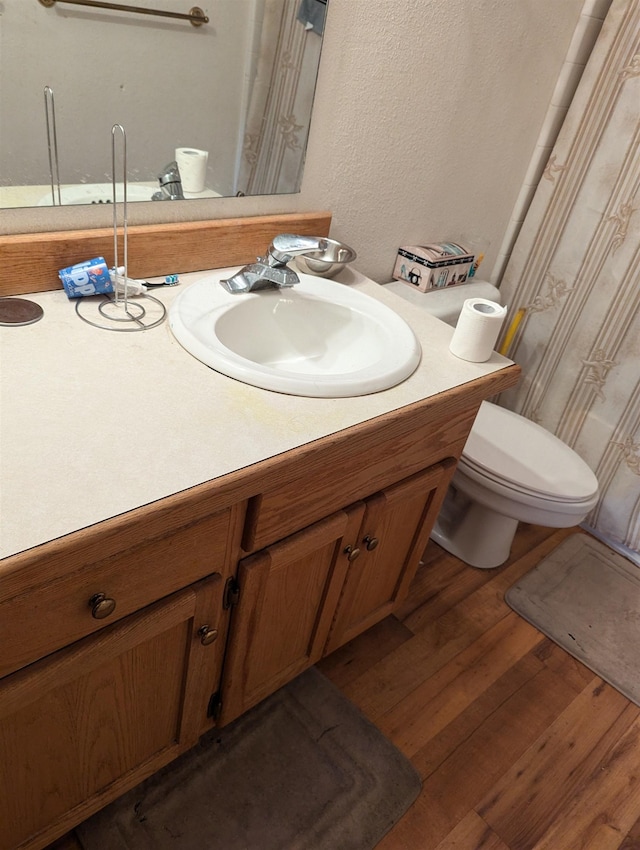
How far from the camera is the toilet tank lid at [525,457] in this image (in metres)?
1.58

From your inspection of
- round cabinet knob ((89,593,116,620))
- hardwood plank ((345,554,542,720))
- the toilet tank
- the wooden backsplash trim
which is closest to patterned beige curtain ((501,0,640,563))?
the toilet tank

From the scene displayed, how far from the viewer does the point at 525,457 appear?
1.69m

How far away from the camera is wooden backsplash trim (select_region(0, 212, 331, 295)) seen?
986 millimetres

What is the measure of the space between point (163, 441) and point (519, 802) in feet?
3.61

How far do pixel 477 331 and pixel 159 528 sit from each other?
64 cm

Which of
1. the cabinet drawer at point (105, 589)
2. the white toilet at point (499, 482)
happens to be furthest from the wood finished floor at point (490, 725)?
the cabinet drawer at point (105, 589)

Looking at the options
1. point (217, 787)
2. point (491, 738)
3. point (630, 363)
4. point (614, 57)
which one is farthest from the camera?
point (630, 363)

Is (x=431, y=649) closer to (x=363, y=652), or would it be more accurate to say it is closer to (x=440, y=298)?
(x=363, y=652)

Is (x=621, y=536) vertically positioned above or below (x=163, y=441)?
below

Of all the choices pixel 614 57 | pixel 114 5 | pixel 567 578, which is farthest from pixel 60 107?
pixel 567 578

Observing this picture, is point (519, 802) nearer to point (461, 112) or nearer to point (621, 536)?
point (621, 536)

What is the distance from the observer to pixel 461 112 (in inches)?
58.6

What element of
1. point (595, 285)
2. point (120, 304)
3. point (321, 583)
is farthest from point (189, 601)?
A: point (595, 285)

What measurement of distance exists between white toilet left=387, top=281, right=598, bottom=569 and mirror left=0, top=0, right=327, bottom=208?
564mm
